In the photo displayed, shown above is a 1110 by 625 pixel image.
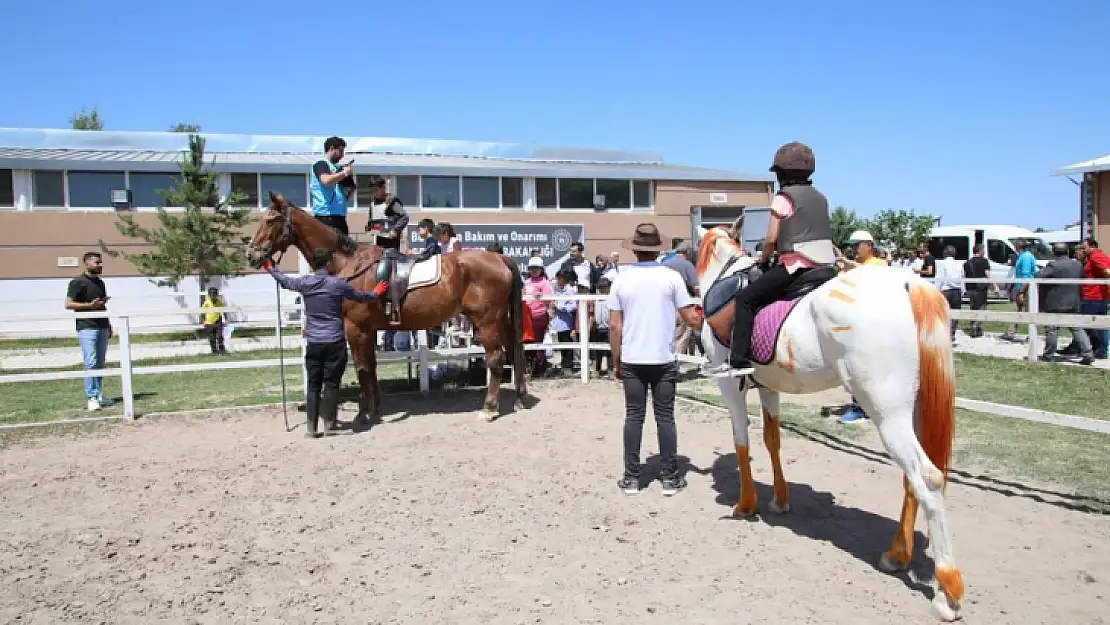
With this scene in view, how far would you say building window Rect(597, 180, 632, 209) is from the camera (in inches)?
1079

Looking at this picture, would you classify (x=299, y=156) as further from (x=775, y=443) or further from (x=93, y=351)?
(x=775, y=443)

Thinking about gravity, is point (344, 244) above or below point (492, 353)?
above

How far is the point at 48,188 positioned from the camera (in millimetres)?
22125

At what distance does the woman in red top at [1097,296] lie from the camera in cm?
1230

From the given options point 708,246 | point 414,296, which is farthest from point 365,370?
point 708,246

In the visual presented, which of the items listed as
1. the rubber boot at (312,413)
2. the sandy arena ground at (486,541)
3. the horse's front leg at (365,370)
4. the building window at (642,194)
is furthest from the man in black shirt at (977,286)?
the rubber boot at (312,413)

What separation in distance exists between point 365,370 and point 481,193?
17.6 meters

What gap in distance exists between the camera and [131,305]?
72.8 feet

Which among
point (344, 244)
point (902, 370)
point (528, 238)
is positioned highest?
point (528, 238)

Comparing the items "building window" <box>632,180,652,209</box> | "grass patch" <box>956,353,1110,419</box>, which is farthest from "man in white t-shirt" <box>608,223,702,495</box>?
"building window" <box>632,180,652,209</box>

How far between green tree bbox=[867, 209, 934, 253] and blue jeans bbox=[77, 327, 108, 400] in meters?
36.4

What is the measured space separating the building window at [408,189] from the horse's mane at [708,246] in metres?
19.8

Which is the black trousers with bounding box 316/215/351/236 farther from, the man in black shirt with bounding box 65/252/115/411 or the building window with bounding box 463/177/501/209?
the building window with bounding box 463/177/501/209

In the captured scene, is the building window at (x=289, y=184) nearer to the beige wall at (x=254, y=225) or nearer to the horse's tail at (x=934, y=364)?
the beige wall at (x=254, y=225)
